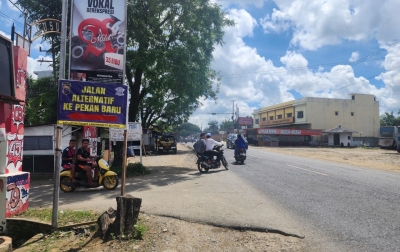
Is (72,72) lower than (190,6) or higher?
lower

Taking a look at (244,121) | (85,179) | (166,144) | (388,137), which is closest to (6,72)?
(85,179)

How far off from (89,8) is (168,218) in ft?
14.9

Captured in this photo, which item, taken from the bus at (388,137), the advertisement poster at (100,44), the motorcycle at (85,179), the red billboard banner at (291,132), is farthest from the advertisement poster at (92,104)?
the red billboard banner at (291,132)

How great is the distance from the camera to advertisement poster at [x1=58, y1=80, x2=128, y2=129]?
18.9ft

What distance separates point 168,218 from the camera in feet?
20.6

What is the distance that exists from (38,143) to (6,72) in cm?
909

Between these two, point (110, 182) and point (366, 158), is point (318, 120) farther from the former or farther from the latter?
point (110, 182)

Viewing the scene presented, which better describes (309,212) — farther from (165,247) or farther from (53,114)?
(53,114)

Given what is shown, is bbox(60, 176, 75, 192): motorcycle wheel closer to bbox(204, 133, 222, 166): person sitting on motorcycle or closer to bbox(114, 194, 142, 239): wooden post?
bbox(114, 194, 142, 239): wooden post

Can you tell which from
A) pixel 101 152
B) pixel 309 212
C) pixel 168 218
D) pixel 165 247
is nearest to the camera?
pixel 165 247

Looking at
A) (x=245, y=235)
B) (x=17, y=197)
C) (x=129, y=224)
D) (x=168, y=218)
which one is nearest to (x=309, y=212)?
(x=245, y=235)

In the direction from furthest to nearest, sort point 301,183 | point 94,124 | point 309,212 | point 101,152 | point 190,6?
point 101,152 < point 190,6 < point 301,183 < point 309,212 < point 94,124

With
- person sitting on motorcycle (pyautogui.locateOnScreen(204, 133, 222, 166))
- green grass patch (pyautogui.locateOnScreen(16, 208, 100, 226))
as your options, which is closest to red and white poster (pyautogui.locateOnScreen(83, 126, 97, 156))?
person sitting on motorcycle (pyautogui.locateOnScreen(204, 133, 222, 166))

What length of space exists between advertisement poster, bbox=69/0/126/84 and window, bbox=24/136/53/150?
8689 millimetres
